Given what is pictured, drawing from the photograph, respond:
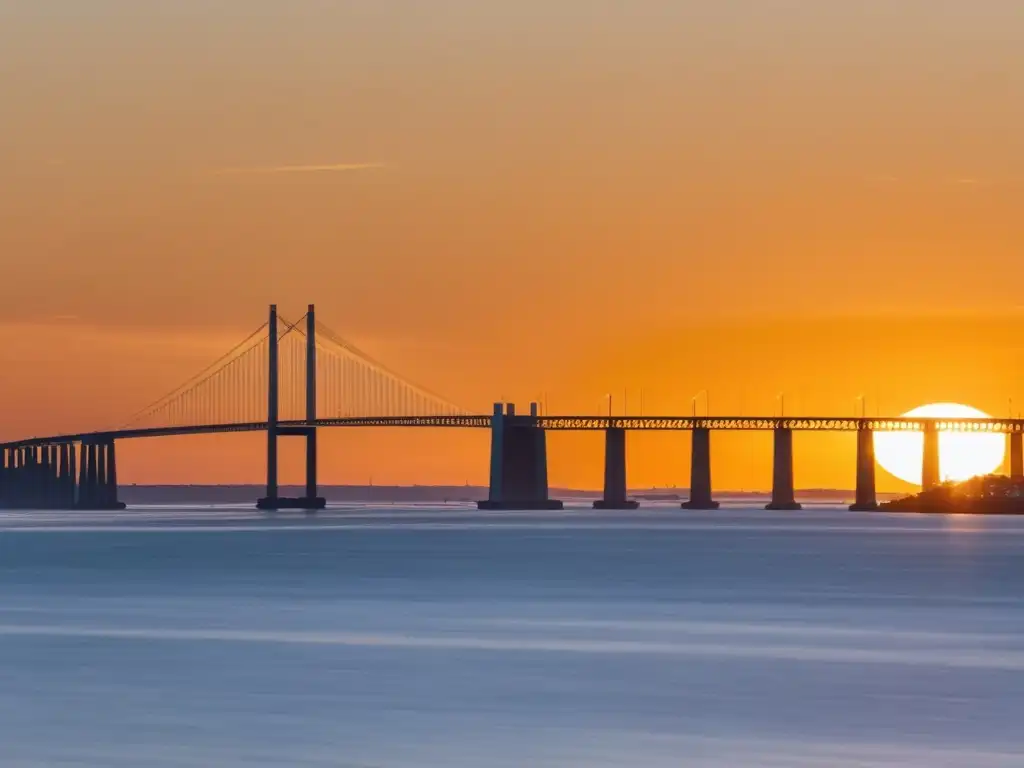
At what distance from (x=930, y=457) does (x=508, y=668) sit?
15629 cm

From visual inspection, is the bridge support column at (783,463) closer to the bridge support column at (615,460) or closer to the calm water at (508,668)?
the bridge support column at (615,460)

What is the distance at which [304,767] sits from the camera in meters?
21.8

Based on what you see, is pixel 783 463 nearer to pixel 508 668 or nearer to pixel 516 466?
pixel 516 466

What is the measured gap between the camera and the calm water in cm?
2338

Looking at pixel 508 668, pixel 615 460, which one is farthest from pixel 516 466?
pixel 508 668

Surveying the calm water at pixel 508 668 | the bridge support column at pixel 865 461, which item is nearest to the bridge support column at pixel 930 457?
the bridge support column at pixel 865 461

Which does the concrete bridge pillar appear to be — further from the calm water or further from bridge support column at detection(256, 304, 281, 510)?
the calm water

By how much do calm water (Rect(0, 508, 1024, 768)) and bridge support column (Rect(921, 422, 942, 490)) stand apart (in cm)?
11569

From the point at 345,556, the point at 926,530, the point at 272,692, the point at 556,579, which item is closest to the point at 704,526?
the point at 926,530

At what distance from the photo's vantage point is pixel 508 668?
32312 millimetres

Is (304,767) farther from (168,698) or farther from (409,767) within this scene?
(168,698)

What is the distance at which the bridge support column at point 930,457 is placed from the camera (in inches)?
7163

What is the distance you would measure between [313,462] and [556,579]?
358 ft

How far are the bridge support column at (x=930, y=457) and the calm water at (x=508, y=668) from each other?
11569cm
